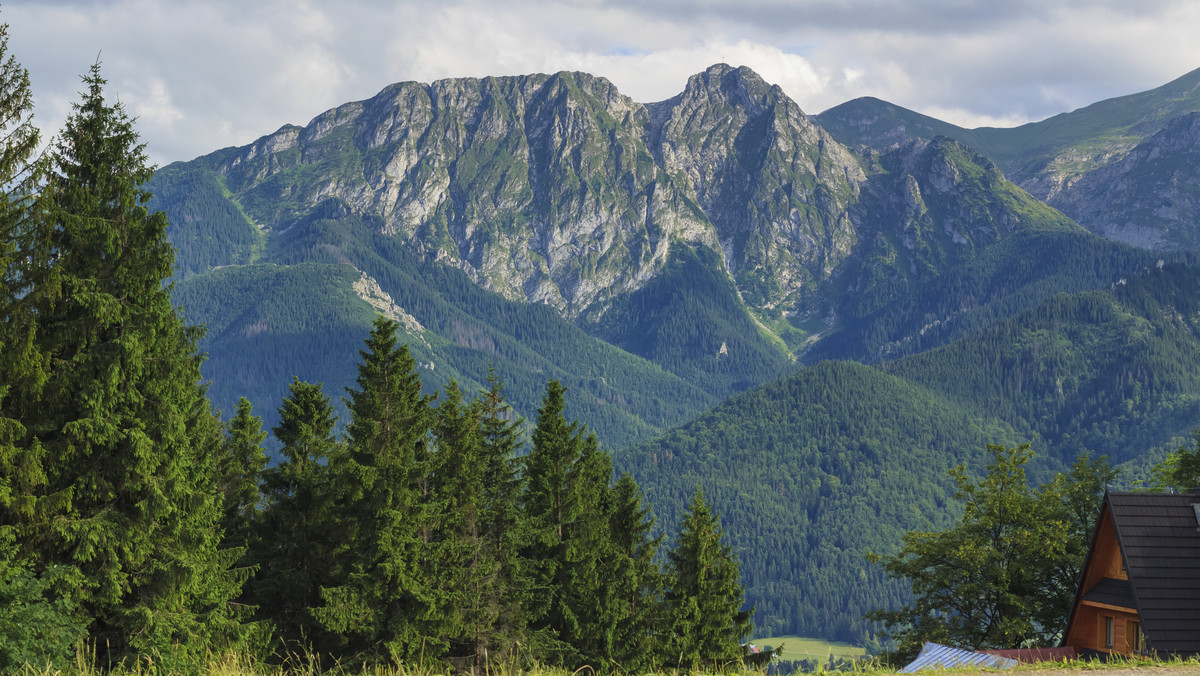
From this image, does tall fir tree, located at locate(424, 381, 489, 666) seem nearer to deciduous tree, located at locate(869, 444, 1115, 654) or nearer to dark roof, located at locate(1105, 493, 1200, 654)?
deciduous tree, located at locate(869, 444, 1115, 654)

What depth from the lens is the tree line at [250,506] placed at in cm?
2364

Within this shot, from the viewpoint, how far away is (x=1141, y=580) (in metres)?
31.0

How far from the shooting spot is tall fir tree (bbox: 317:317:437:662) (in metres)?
33.7

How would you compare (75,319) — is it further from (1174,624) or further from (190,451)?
(1174,624)

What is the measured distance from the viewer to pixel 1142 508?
3222cm

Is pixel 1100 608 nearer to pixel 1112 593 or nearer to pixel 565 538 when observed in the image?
pixel 1112 593

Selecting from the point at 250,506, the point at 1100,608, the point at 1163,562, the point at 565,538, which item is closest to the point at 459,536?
the point at 565,538

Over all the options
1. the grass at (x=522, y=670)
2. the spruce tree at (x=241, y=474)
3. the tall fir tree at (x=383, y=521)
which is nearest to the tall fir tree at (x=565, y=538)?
the tall fir tree at (x=383, y=521)

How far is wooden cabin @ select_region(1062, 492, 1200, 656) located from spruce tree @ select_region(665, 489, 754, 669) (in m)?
19.1

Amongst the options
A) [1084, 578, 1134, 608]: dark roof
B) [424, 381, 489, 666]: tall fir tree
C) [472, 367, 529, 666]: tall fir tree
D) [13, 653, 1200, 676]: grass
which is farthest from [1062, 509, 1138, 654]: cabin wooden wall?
[424, 381, 489, 666]: tall fir tree

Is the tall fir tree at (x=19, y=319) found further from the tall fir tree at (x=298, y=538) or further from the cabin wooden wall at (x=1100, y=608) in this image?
the cabin wooden wall at (x=1100, y=608)

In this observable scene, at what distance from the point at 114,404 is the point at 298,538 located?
13793 mm

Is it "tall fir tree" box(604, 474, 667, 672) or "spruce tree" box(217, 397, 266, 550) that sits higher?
"spruce tree" box(217, 397, 266, 550)

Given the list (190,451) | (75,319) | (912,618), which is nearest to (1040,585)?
(912,618)
